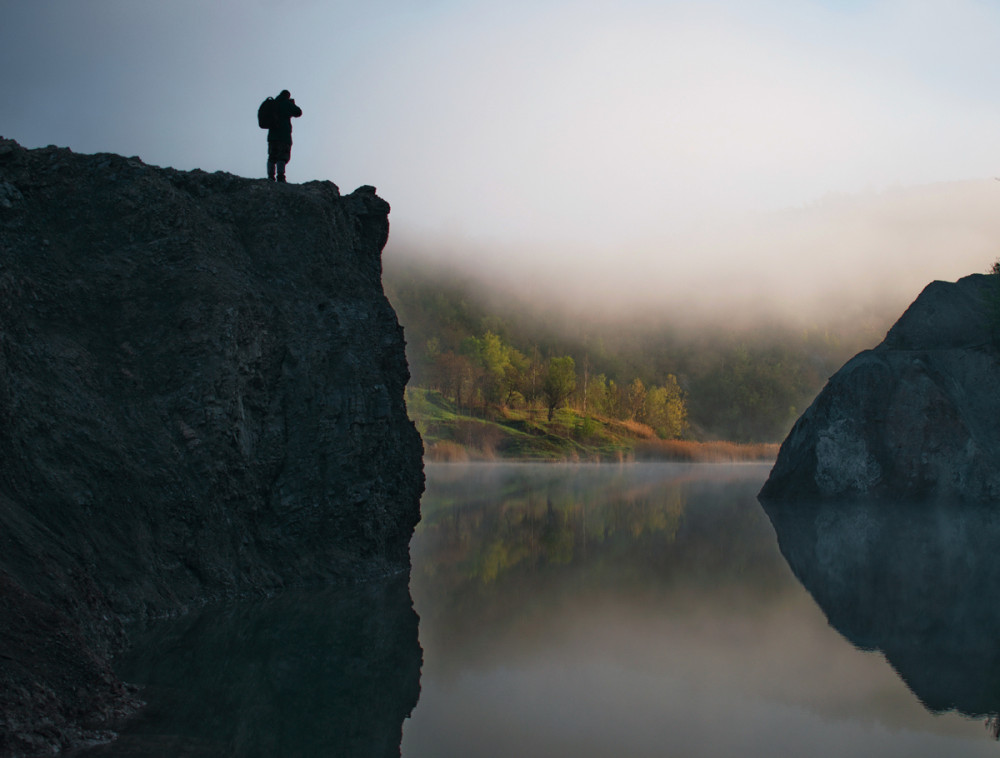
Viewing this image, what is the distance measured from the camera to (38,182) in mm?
11031

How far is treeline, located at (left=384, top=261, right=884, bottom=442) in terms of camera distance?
4427 inches

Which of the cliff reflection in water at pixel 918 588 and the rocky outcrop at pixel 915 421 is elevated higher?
the rocky outcrop at pixel 915 421

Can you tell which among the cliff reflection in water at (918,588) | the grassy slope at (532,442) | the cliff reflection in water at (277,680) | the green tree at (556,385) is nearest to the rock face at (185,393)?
the cliff reflection in water at (277,680)

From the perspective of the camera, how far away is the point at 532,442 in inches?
2773

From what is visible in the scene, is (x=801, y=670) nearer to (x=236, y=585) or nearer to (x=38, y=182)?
(x=236, y=585)

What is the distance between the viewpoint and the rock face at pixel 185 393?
8953mm

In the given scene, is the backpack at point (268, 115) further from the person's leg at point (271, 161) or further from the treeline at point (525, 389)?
the treeline at point (525, 389)

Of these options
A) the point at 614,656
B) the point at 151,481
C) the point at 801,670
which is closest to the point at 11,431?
the point at 151,481

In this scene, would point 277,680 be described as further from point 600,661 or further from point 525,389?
point 525,389

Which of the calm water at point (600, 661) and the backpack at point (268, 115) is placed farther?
the backpack at point (268, 115)

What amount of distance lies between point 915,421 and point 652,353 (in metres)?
128

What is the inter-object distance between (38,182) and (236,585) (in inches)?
227

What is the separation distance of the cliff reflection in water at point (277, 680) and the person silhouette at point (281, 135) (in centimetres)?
828

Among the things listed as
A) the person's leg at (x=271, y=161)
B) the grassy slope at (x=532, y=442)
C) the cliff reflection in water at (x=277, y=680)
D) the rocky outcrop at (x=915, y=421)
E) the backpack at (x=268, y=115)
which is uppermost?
the backpack at (x=268, y=115)
